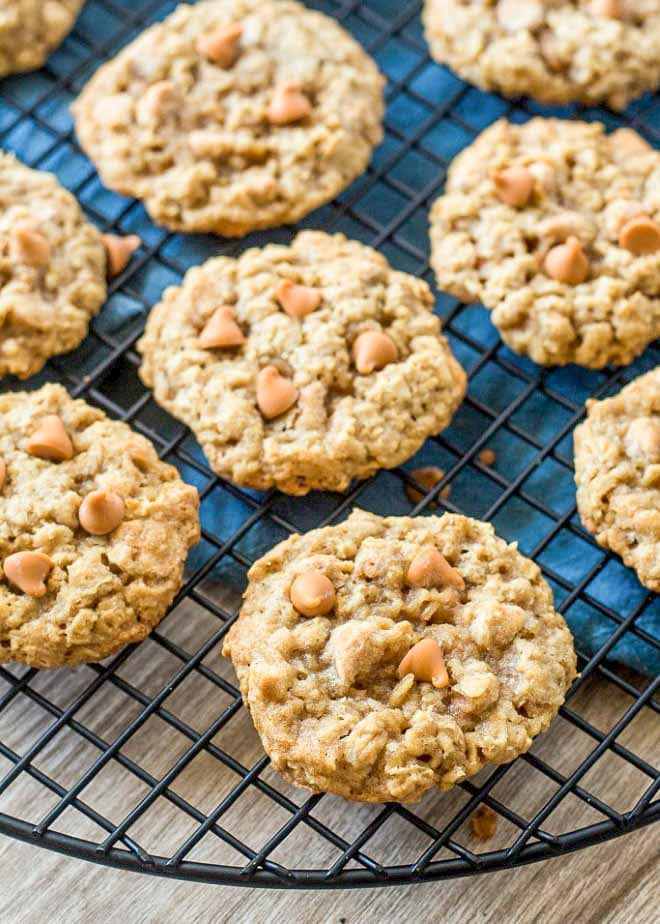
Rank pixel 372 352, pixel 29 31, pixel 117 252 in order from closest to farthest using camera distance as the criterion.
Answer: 1. pixel 372 352
2. pixel 117 252
3. pixel 29 31

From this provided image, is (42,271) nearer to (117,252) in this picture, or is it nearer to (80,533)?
(117,252)

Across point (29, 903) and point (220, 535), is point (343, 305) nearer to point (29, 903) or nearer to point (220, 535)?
point (220, 535)

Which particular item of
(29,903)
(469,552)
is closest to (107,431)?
(469,552)

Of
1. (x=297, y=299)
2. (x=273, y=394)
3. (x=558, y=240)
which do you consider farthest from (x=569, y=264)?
(x=273, y=394)

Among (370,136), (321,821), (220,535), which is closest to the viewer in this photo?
(321,821)

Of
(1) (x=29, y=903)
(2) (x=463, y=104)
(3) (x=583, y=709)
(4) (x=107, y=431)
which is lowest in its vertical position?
(1) (x=29, y=903)

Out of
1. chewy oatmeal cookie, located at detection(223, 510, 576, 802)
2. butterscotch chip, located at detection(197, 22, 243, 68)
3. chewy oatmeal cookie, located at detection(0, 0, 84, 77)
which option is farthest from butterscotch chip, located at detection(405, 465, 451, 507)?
chewy oatmeal cookie, located at detection(0, 0, 84, 77)
